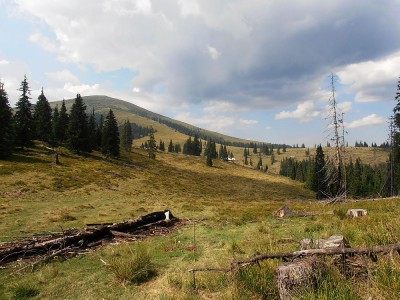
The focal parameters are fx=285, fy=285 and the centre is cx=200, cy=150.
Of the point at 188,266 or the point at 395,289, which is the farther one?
the point at 188,266

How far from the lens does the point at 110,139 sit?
8275 cm

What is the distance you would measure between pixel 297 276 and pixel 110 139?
8284 cm

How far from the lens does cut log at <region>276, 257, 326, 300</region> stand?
4773 millimetres

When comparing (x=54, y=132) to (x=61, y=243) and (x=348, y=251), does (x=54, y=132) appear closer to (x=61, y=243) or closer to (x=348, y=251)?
(x=61, y=243)

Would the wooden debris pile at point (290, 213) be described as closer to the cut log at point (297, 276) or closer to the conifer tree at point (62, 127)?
the cut log at point (297, 276)

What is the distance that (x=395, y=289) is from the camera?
160 inches

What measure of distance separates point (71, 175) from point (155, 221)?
34492 millimetres

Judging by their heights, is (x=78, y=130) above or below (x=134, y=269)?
above

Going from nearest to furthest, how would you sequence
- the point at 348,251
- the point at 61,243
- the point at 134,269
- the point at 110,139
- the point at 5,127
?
the point at 348,251 < the point at 134,269 < the point at 61,243 < the point at 5,127 < the point at 110,139

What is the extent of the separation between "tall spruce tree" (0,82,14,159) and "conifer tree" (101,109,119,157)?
2740 centimetres

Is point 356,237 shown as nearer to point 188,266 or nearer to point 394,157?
point 188,266

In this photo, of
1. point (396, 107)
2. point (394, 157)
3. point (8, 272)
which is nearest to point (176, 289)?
point (8, 272)

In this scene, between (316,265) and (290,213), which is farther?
(290,213)

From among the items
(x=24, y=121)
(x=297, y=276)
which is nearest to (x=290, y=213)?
(x=297, y=276)
